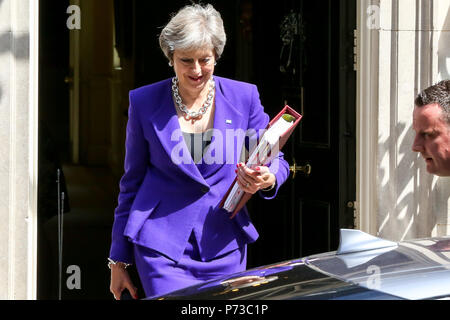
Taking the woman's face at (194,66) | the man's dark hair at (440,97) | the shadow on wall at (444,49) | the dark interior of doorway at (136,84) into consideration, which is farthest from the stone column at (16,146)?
the man's dark hair at (440,97)

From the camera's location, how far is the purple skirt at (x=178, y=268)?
3822 mm

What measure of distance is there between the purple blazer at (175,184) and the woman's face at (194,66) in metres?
0.15

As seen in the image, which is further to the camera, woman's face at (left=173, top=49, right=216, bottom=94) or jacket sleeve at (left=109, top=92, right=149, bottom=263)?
jacket sleeve at (left=109, top=92, right=149, bottom=263)

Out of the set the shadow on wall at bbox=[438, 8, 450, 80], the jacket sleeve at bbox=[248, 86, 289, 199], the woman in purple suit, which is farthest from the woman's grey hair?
the shadow on wall at bbox=[438, 8, 450, 80]

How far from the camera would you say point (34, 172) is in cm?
577

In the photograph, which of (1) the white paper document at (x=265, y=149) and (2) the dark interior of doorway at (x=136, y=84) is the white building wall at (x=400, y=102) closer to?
(2) the dark interior of doorway at (x=136, y=84)

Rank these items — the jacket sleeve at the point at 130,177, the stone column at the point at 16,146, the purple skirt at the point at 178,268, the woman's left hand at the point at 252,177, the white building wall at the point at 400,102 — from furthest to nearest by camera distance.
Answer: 1. the white building wall at the point at 400,102
2. the stone column at the point at 16,146
3. the jacket sleeve at the point at 130,177
4. the purple skirt at the point at 178,268
5. the woman's left hand at the point at 252,177

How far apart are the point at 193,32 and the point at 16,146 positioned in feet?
7.43

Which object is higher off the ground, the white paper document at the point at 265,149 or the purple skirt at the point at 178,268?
the white paper document at the point at 265,149

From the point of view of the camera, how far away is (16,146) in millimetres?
5703

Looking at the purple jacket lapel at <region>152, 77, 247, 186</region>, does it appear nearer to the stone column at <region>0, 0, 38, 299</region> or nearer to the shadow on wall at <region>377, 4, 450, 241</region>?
the stone column at <region>0, 0, 38, 299</region>

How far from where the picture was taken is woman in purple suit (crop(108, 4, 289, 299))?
12.6ft

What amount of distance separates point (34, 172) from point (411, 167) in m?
2.50

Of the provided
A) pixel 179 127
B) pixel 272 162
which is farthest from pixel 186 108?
pixel 272 162
